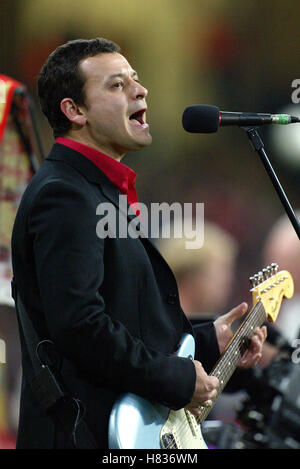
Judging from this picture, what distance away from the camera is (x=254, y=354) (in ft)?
7.33

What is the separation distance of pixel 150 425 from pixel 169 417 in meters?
0.10

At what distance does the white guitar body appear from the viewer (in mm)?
1693

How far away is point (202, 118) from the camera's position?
6.43ft

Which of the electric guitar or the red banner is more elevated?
the red banner

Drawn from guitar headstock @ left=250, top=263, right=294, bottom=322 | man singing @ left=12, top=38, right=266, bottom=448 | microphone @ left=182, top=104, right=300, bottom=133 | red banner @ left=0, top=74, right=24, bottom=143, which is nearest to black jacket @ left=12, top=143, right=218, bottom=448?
man singing @ left=12, top=38, right=266, bottom=448

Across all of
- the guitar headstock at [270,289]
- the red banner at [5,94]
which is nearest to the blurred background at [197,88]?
the red banner at [5,94]

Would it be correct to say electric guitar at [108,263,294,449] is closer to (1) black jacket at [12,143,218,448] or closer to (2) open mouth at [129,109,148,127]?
(1) black jacket at [12,143,218,448]

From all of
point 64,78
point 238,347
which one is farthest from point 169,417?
point 64,78

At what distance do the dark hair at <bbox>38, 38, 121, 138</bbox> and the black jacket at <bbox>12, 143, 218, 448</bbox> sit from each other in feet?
0.40

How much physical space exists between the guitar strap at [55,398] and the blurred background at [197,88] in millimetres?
1990

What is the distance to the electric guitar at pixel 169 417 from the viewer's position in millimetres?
1700

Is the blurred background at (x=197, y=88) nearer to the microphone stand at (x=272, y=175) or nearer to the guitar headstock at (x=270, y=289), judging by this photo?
the guitar headstock at (x=270, y=289)

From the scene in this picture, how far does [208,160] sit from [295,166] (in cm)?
51

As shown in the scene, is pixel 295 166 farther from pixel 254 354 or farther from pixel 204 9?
pixel 254 354
